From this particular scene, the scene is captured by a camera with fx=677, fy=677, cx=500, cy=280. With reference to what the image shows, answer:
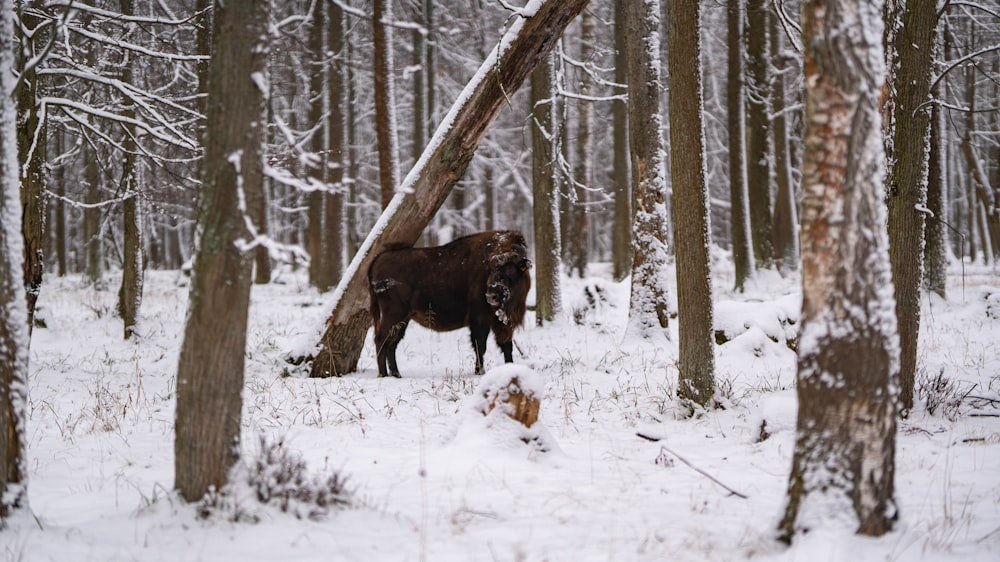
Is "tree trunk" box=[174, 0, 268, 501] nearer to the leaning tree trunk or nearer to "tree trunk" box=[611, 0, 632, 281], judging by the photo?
the leaning tree trunk

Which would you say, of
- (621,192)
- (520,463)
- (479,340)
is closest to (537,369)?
(479,340)

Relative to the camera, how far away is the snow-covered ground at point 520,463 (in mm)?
3260

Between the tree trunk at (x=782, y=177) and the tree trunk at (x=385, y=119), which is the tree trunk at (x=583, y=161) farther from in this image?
the tree trunk at (x=782, y=177)

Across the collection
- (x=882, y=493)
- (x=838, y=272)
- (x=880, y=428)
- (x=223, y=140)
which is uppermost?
(x=223, y=140)

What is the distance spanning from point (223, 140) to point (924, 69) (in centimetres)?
535

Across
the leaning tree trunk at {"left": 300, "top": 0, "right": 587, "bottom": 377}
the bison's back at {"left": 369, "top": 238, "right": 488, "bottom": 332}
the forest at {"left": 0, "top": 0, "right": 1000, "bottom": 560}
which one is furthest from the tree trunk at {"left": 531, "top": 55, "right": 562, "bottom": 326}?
the leaning tree trunk at {"left": 300, "top": 0, "right": 587, "bottom": 377}

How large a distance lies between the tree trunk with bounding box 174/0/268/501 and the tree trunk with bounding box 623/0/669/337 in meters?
5.83

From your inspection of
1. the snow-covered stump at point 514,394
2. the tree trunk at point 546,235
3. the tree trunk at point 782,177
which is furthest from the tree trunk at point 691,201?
the tree trunk at point 782,177

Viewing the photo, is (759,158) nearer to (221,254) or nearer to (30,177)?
(30,177)

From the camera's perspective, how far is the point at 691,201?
19.5 ft

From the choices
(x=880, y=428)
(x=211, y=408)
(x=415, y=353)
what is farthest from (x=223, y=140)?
(x=415, y=353)

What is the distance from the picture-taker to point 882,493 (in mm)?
3068

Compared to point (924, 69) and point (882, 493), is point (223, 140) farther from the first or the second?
point (924, 69)

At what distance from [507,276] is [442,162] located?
1.54 meters
